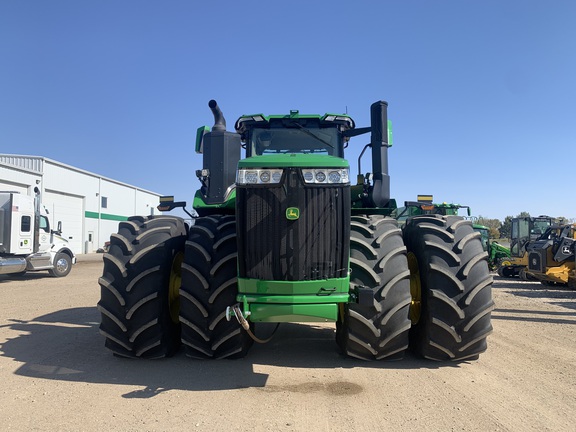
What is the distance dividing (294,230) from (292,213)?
150 millimetres

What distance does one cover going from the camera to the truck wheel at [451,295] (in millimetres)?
4422

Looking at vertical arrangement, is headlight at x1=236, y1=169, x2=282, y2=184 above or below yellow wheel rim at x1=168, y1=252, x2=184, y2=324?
above

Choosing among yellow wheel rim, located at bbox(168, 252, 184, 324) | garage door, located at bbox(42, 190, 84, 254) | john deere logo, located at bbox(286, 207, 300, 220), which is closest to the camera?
john deere logo, located at bbox(286, 207, 300, 220)

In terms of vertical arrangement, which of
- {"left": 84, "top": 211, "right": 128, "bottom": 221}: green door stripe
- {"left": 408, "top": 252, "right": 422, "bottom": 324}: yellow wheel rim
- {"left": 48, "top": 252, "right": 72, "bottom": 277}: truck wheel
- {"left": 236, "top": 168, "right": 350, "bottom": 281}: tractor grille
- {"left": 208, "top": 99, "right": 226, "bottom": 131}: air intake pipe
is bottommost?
{"left": 48, "top": 252, "right": 72, "bottom": 277}: truck wheel

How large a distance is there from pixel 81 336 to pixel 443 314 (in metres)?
4.89

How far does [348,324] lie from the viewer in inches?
172

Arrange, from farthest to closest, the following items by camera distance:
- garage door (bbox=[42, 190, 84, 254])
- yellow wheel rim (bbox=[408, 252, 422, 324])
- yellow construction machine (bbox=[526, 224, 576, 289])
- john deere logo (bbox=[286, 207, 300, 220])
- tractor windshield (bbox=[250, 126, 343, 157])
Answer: garage door (bbox=[42, 190, 84, 254])
yellow construction machine (bbox=[526, 224, 576, 289])
tractor windshield (bbox=[250, 126, 343, 157])
yellow wheel rim (bbox=[408, 252, 422, 324])
john deere logo (bbox=[286, 207, 300, 220])

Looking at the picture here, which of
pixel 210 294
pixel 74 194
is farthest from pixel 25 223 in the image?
pixel 74 194

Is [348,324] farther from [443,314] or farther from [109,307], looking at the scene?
[109,307]

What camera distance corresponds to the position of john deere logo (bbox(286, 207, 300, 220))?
12.6 ft

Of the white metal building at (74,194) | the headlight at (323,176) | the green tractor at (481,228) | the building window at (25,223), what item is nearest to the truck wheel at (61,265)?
the building window at (25,223)

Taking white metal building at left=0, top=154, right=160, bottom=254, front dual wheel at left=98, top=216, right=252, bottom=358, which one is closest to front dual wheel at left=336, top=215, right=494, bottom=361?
front dual wheel at left=98, top=216, right=252, bottom=358

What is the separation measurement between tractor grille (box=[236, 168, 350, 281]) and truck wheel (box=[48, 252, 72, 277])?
15701 millimetres

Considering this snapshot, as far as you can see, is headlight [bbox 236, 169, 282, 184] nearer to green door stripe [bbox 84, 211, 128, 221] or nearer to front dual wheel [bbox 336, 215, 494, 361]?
front dual wheel [bbox 336, 215, 494, 361]
